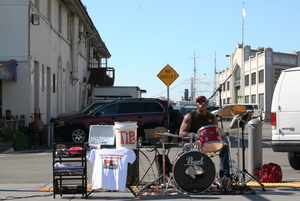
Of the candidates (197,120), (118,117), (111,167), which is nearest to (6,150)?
(118,117)

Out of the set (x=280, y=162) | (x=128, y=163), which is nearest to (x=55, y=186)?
(x=128, y=163)

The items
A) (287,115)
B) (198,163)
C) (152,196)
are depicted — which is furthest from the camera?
(287,115)

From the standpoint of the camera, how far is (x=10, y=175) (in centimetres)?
1066

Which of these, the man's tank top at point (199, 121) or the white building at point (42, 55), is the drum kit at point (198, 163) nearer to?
the man's tank top at point (199, 121)

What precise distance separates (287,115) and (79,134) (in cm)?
1019

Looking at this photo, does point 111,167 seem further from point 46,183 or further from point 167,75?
point 167,75

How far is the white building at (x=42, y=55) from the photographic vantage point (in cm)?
1900

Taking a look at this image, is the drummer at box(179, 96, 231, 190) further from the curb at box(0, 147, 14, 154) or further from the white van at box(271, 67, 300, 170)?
the curb at box(0, 147, 14, 154)

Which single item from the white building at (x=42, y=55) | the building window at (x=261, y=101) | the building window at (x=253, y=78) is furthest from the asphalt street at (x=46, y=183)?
the building window at (x=253, y=78)

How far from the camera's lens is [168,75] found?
1745 cm

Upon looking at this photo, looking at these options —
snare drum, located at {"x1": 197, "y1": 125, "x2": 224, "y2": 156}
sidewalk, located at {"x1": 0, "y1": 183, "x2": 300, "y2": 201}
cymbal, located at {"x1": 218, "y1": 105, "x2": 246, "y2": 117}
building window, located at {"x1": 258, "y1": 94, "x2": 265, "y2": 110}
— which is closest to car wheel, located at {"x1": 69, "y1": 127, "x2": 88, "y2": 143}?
sidewalk, located at {"x1": 0, "y1": 183, "x2": 300, "y2": 201}

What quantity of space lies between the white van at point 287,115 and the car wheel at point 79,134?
970cm

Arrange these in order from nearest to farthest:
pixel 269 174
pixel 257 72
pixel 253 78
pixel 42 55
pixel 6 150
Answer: pixel 269 174 < pixel 6 150 < pixel 42 55 < pixel 257 72 < pixel 253 78

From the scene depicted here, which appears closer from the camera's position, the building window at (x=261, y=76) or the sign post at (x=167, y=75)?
the sign post at (x=167, y=75)
